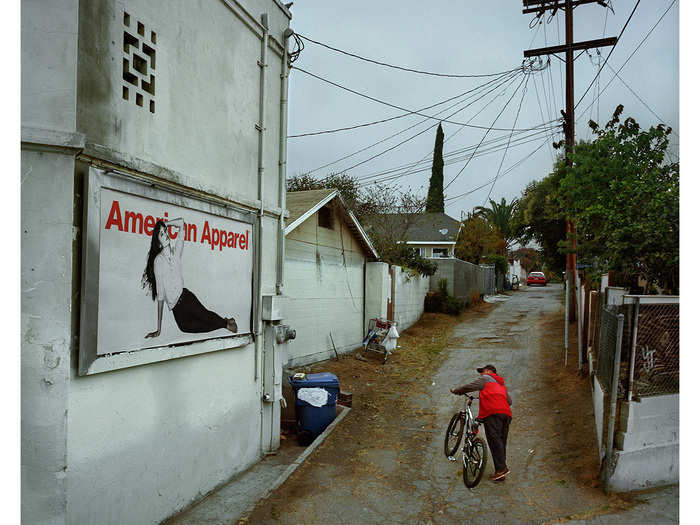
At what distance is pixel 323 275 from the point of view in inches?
556

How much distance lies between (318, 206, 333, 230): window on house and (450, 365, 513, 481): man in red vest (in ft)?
25.1

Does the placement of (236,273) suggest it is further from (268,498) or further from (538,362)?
(538,362)

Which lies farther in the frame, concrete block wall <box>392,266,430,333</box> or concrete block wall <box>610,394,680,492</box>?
concrete block wall <box>392,266,430,333</box>

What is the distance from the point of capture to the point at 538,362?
1452 centimetres

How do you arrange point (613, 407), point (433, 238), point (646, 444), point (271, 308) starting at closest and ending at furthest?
point (646, 444) < point (613, 407) < point (271, 308) < point (433, 238)

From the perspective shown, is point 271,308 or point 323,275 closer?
point 271,308

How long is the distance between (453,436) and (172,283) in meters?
4.90

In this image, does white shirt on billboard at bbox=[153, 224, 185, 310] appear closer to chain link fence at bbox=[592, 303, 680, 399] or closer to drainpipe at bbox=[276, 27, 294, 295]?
drainpipe at bbox=[276, 27, 294, 295]

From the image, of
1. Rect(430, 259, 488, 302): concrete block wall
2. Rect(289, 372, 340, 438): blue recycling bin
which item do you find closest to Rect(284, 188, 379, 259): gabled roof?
Rect(289, 372, 340, 438): blue recycling bin

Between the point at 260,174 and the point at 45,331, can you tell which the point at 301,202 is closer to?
the point at 260,174

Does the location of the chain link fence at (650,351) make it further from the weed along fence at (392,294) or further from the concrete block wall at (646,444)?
the weed along fence at (392,294)

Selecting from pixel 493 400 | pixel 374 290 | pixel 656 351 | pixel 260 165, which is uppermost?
pixel 260 165

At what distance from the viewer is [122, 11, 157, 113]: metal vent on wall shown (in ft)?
17.8

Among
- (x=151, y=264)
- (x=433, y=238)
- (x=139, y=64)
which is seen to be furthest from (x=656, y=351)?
(x=433, y=238)
